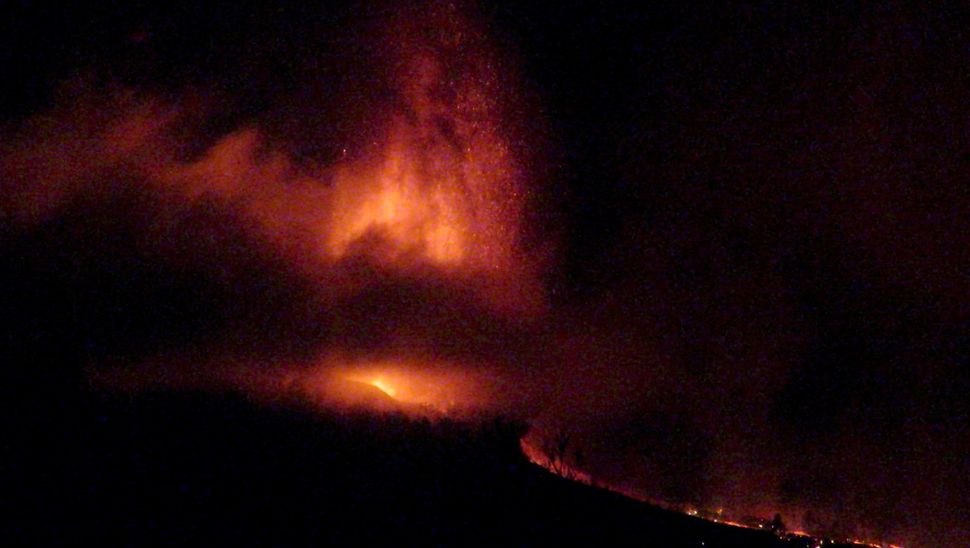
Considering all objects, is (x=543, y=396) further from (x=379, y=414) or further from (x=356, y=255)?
(x=379, y=414)

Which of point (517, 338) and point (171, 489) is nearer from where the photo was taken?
point (171, 489)

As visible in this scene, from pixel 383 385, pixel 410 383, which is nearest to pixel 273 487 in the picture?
pixel 383 385

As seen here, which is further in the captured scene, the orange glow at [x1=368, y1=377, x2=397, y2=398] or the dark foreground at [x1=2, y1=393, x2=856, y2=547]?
the orange glow at [x1=368, y1=377, x2=397, y2=398]

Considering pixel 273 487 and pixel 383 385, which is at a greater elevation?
pixel 383 385

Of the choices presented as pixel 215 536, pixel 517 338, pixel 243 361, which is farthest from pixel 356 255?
pixel 215 536

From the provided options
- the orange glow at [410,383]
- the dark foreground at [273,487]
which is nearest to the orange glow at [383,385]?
the orange glow at [410,383]

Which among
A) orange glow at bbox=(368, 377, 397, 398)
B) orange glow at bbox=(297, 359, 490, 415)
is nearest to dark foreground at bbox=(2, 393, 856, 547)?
orange glow at bbox=(297, 359, 490, 415)

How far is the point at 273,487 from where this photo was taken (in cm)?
910

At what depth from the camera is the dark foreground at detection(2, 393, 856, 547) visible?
799cm

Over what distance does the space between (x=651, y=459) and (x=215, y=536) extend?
15620 millimetres

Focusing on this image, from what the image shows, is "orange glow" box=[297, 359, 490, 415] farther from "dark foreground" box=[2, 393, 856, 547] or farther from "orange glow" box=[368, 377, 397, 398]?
"dark foreground" box=[2, 393, 856, 547]

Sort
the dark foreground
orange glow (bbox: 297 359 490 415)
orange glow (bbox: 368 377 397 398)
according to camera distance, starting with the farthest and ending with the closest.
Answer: orange glow (bbox: 368 377 397 398) → orange glow (bbox: 297 359 490 415) → the dark foreground

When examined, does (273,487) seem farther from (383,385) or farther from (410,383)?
(410,383)

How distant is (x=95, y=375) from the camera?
13.3m
